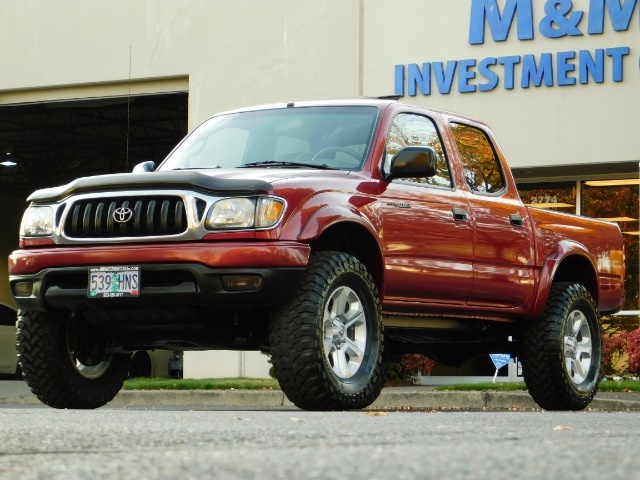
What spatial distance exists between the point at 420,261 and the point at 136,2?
14.0 m

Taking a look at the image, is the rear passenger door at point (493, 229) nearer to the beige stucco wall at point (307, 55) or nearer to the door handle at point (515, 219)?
the door handle at point (515, 219)

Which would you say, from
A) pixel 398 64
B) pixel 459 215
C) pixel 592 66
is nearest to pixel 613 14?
pixel 592 66

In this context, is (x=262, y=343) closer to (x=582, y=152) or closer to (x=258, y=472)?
(x=258, y=472)

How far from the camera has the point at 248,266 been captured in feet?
24.9

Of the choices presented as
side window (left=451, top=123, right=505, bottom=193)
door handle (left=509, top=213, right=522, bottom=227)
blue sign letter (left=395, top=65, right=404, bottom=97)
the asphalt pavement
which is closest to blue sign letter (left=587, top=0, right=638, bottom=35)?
blue sign letter (left=395, top=65, right=404, bottom=97)

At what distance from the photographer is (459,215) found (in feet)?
30.2

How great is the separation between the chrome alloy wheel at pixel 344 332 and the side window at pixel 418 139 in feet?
4.21

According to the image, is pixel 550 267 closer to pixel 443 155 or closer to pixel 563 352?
pixel 563 352

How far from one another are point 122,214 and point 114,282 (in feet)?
1.39

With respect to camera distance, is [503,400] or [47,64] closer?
[503,400]

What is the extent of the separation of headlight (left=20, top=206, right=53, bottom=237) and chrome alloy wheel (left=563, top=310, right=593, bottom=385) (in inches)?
159

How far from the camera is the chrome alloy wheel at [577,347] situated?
10320 millimetres

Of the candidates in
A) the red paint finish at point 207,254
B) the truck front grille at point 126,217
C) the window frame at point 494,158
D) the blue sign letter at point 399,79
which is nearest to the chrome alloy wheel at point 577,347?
the window frame at point 494,158

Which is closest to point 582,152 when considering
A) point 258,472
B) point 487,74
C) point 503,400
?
point 487,74
